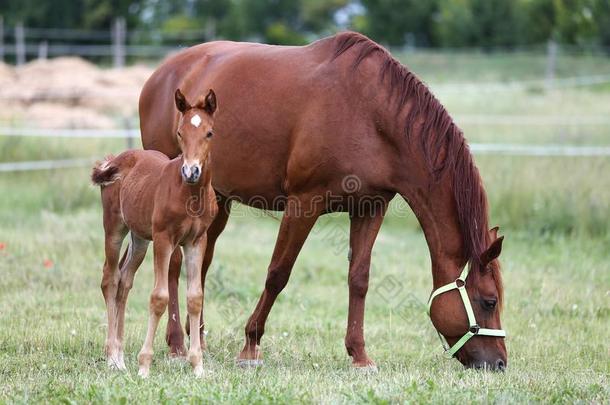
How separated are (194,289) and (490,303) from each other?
5.93 ft

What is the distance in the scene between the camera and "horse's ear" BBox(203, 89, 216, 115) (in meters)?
4.80

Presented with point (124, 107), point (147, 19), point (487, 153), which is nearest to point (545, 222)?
point (487, 153)

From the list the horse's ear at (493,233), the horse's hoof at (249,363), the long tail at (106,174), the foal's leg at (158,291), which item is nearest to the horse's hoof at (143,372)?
the foal's leg at (158,291)

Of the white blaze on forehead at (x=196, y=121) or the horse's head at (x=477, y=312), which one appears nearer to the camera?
the white blaze on forehead at (x=196, y=121)

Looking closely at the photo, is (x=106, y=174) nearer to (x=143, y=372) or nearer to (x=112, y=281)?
(x=112, y=281)

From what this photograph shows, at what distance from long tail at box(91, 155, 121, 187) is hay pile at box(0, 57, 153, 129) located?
11.3 metres

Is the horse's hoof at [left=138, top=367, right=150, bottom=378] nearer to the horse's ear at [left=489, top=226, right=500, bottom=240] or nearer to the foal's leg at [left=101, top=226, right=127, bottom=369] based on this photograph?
the foal's leg at [left=101, top=226, right=127, bottom=369]

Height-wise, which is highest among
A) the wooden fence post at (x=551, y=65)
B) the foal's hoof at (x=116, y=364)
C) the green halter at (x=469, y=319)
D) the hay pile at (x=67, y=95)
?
the green halter at (x=469, y=319)

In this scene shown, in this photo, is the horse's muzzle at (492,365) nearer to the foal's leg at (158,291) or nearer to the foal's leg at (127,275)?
the foal's leg at (158,291)

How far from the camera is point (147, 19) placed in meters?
49.9

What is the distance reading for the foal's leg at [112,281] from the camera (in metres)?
5.51

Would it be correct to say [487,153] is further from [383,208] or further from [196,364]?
[196,364]

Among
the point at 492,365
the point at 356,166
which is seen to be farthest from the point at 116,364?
the point at 492,365

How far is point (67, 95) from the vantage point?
830 inches
